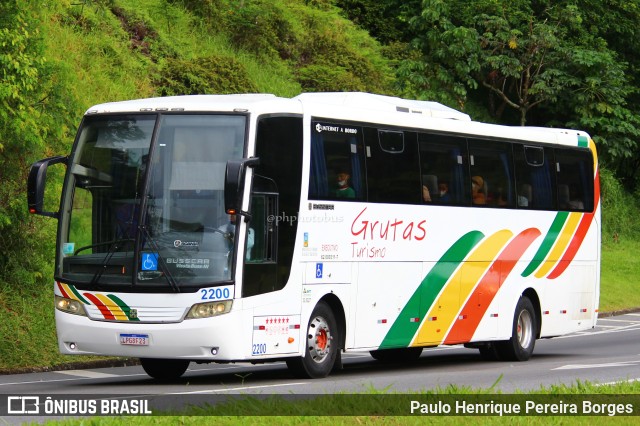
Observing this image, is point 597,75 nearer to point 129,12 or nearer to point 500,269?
point 129,12

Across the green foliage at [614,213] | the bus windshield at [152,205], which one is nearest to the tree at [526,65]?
the green foliage at [614,213]

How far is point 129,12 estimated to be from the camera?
33.0 meters

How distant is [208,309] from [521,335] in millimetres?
8110

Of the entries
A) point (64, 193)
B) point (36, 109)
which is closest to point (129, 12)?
point (36, 109)

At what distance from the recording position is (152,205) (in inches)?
610

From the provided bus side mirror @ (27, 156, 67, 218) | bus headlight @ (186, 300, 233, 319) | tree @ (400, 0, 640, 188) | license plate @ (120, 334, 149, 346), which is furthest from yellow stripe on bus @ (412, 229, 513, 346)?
tree @ (400, 0, 640, 188)

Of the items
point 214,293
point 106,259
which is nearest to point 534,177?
point 214,293

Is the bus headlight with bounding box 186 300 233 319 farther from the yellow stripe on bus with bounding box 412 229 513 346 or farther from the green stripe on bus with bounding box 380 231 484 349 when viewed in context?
the yellow stripe on bus with bounding box 412 229 513 346

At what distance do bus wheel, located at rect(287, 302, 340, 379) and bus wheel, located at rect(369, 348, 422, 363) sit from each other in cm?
405

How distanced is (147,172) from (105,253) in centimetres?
111

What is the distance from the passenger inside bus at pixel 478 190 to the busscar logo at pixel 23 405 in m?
8.49

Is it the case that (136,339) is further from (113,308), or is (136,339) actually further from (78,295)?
(78,295)

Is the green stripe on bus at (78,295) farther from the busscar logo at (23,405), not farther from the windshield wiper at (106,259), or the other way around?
the busscar logo at (23,405)

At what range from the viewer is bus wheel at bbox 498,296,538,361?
21.5m
